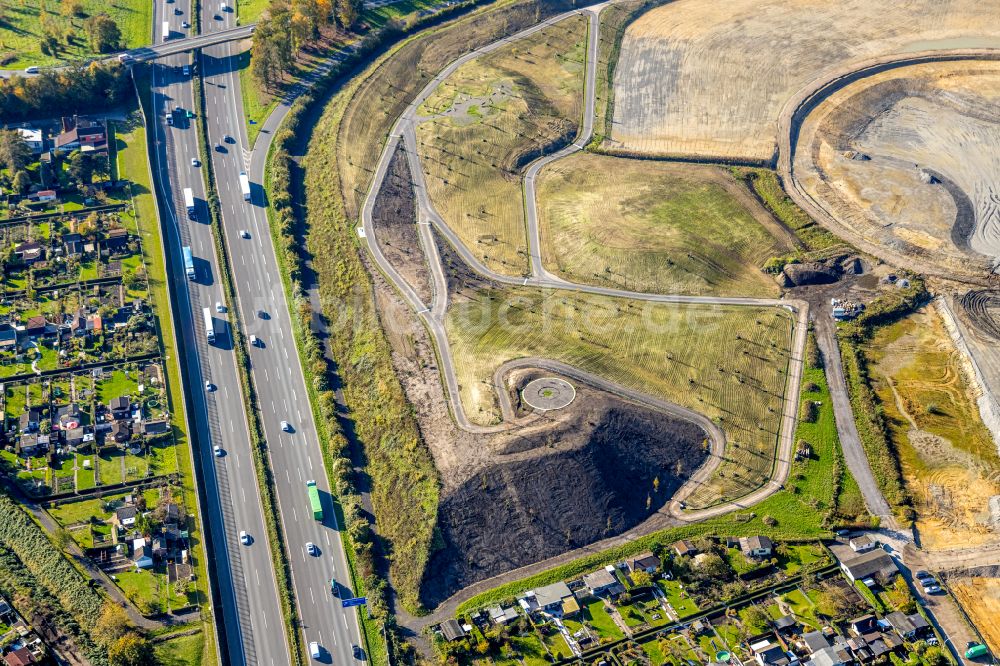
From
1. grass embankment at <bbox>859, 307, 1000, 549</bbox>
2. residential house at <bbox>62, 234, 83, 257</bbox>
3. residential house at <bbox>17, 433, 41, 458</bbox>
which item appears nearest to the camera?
grass embankment at <bbox>859, 307, 1000, 549</bbox>

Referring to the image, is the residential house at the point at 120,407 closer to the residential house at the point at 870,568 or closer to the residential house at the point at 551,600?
the residential house at the point at 551,600

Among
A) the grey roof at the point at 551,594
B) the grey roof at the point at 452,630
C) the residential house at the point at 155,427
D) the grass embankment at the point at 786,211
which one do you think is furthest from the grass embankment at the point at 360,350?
the grass embankment at the point at 786,211

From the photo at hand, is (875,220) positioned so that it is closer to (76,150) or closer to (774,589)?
(774,589)

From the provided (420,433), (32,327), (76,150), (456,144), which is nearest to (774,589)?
(420,433)

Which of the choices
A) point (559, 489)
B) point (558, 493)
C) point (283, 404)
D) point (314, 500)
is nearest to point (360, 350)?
point (283, 404)

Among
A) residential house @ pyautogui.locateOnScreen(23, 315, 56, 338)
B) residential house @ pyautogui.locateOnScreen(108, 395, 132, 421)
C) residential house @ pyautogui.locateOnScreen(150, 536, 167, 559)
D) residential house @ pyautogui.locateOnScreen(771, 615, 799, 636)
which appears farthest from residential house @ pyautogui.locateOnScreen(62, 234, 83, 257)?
residential house @ pyautogui.locateOnScreen(771, 615, 799, 636)

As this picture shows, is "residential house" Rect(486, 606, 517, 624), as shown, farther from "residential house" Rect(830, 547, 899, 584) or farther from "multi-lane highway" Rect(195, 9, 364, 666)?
"residential house" Rect(830, 547, 899, 584)

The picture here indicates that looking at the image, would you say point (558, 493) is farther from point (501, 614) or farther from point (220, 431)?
point (220, 431)
